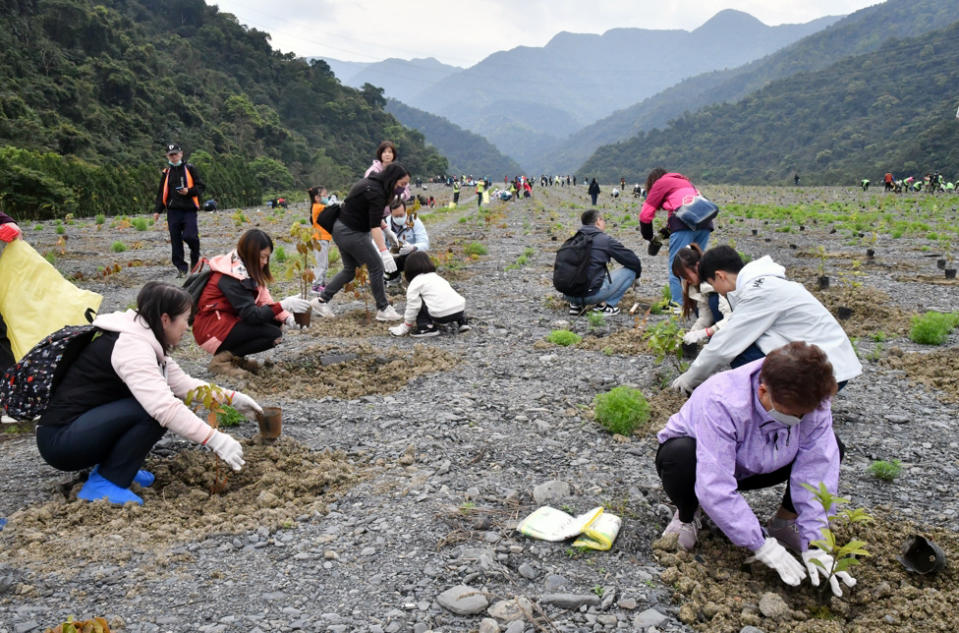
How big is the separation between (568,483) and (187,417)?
6.81ft

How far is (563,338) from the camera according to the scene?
6945 millimetres

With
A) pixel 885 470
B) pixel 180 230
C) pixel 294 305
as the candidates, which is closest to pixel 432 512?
pixel 885 470

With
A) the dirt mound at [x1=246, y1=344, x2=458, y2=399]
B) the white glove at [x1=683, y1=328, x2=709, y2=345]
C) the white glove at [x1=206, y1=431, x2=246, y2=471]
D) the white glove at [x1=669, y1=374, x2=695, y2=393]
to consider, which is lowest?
the dirt mound at [x1=246, y1=344, x2=458, y2=399]

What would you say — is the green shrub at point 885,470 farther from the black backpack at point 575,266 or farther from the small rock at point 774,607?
the black backpack at point 575,266

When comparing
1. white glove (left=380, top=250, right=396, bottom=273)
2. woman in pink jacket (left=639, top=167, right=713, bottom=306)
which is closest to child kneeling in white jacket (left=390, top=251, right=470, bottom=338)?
white glove (left=380, top=250, right=396, bottom=273)

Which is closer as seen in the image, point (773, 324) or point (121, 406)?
point (121, 406)

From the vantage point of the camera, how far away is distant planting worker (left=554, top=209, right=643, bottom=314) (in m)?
7.84

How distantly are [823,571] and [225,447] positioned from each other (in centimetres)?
287

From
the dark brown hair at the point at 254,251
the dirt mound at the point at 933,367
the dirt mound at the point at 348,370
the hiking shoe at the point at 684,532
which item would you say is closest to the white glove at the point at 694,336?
the dirt mound at the point at 933,367

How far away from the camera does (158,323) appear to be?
3.42 metres

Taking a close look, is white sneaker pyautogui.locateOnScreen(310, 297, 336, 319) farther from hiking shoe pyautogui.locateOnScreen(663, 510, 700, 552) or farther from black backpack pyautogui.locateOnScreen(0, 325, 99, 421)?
hiking shoe pyautogui.locateOnScreen(663, 510, 700, 552)

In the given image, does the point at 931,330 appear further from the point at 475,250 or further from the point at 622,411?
the point at 475,250

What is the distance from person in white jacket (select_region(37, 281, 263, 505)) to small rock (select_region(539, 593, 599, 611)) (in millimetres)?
1778

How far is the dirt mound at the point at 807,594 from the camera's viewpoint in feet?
8.47
